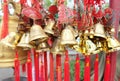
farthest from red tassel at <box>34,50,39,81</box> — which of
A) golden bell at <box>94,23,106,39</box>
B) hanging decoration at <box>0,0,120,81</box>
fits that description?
golden bell at <box>94,23,106,39</box>

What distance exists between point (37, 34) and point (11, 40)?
0.12 metres

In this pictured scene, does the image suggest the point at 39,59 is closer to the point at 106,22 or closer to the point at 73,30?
the point at 73,30

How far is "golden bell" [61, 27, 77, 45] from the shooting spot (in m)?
0.76

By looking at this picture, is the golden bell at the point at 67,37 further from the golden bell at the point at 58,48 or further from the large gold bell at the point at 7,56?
the large gold bell at the point at 7,56

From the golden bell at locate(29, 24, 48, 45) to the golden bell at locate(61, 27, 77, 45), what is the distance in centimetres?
7

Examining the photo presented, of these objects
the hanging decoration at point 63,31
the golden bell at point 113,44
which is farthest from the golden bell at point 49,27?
the golden bell at point 113,44

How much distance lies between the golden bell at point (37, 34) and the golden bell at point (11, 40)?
6 centimetres

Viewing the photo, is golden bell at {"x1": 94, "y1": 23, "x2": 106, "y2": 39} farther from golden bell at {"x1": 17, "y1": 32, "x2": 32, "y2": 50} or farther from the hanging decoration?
golden bell at {"x1": 17, "y1": 32, "x2": 32, "y2": 50}

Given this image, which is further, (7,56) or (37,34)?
(7,56)

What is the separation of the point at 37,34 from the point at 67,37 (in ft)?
0.36

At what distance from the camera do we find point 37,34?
0.76 meters

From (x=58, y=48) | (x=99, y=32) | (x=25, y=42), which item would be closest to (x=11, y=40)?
(x=25, y=42)

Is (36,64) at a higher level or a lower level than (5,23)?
lower

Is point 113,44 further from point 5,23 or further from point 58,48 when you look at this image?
point 5,23
